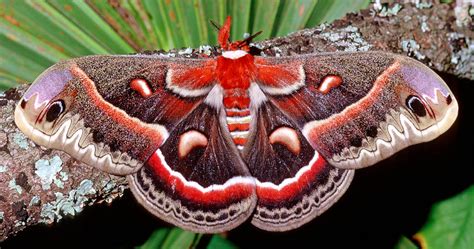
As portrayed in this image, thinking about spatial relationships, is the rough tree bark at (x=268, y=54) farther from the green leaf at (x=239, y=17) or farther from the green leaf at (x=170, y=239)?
the green leaf at (x=170, y=239)

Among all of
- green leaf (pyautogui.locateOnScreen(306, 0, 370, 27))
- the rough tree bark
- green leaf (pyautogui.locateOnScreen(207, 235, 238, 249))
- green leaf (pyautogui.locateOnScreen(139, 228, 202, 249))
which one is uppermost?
the rough tree bark

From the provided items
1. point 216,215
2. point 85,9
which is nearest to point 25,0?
point 85,9

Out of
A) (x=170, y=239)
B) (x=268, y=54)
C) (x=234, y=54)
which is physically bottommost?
(x=170, y=239)

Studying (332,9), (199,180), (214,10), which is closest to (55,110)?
(199,180)

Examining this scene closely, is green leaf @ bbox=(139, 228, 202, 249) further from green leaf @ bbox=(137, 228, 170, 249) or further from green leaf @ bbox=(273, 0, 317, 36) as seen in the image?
green leaf @ bbox=(273, 0, 317, 36)

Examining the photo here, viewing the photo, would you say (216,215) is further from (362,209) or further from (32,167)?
(362,209)

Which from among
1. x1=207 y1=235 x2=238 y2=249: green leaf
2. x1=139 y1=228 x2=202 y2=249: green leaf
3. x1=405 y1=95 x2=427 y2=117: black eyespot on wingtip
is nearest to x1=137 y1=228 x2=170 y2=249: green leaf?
x1=139 y1=228 x2=202 y2=249: green leaf

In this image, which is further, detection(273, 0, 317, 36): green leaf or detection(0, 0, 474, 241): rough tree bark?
detection(273, 0, 317, 36): green leaf

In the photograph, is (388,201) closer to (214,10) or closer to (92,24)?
(214,10)
